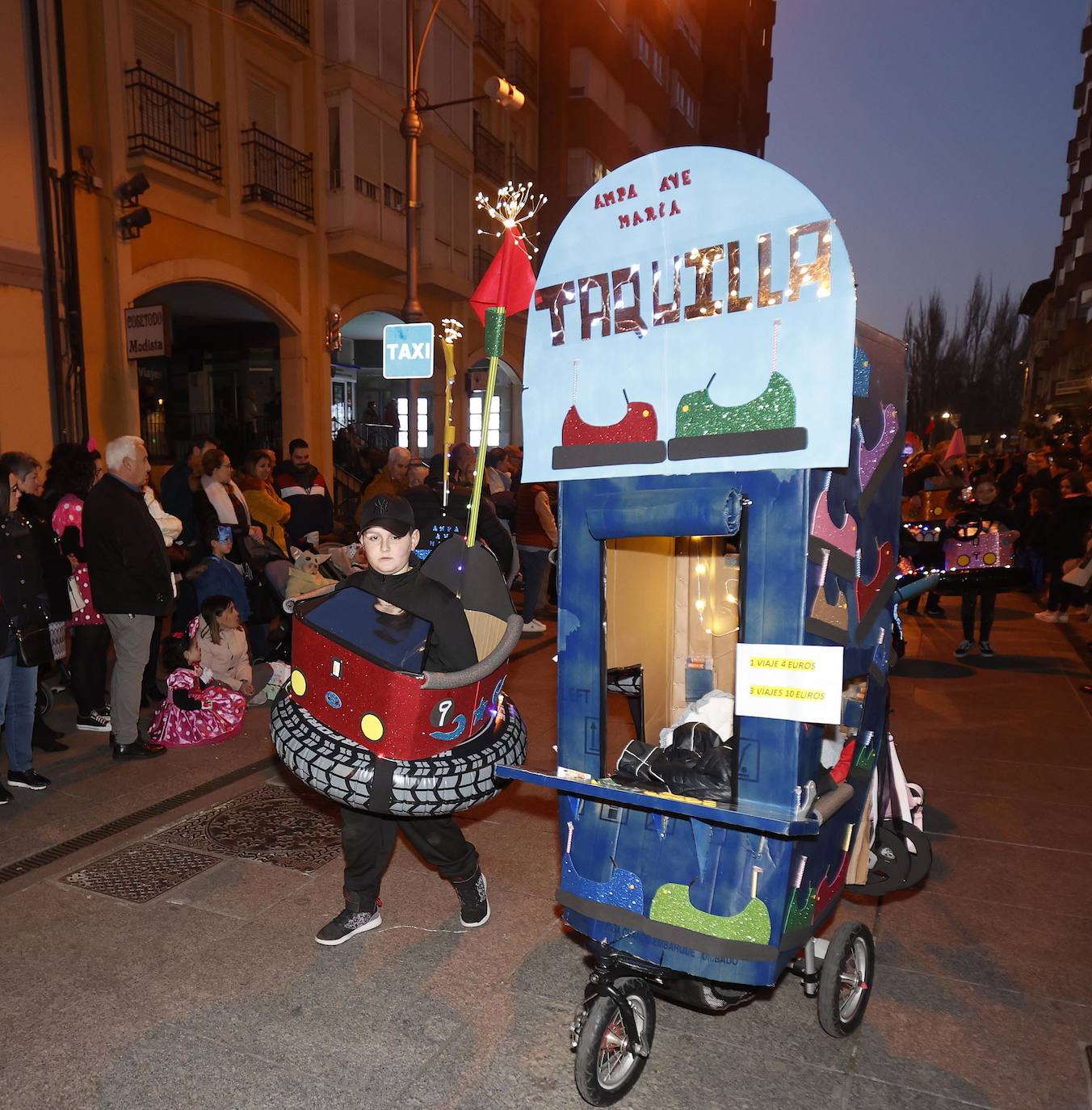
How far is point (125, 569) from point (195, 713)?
1.22 metres

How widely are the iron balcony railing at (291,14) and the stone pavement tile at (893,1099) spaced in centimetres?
1580

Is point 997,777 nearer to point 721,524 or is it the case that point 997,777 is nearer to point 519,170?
point 721,524

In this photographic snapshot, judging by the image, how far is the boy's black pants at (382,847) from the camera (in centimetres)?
353

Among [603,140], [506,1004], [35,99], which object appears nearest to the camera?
[506,1004]

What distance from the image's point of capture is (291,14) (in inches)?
578

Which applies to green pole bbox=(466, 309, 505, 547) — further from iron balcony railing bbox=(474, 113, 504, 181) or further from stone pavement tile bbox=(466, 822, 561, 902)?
iron balcony railing bbox=(474, 113, 504, 181)

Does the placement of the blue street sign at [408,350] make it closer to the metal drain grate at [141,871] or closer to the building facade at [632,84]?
the metal drain grate at [141,871]

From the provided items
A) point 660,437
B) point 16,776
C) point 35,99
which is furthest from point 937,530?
point 35,99

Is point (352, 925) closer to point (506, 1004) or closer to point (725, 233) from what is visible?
point (506, 1004)

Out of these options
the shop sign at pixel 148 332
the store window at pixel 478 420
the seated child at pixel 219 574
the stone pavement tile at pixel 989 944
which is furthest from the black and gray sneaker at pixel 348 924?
the store window at pixel 478 420

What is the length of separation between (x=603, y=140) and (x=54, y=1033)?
27501 mm

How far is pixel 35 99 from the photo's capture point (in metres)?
10.3

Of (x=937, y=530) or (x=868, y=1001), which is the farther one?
(x=937, y=530)

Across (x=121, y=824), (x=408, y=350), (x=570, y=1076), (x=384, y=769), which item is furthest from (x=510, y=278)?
Result: (x=408, y=350)
